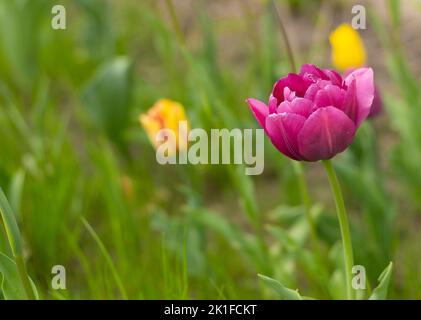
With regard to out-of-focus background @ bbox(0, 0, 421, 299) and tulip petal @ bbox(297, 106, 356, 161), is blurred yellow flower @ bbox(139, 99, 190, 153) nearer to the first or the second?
out-of-focus background @ bbox(0, 0, 421, 299)

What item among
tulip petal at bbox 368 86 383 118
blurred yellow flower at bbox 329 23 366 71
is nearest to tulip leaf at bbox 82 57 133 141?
blurred yellow flower at bbox 329 23 366 71

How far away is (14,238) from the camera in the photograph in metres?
1.01

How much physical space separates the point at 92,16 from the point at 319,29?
2.03ft

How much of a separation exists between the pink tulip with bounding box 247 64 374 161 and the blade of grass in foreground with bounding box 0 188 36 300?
0.29m

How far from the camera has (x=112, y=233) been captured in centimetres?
171

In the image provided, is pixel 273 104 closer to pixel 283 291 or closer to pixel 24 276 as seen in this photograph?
pixel 283 291

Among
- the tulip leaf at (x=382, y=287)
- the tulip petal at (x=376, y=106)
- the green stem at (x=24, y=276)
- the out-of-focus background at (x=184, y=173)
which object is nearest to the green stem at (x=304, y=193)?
the out-of-focus background at (x=184, y=173)

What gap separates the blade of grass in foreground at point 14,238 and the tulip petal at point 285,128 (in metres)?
0.30

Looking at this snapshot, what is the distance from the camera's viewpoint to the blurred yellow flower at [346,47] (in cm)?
164

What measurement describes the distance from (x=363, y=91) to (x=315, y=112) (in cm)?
7

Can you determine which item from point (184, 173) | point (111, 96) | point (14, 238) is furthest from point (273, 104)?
point (111, 96)

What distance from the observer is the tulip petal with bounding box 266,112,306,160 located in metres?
0.92

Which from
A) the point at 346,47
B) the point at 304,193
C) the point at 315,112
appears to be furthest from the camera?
the point at 346,47

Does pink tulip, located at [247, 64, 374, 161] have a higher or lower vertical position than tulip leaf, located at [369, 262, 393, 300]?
higher
